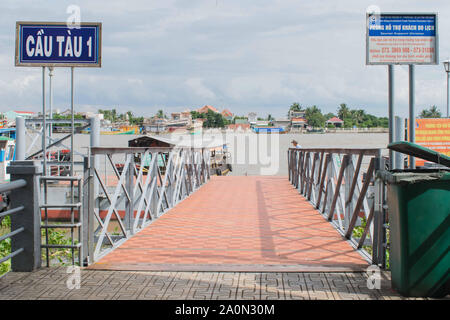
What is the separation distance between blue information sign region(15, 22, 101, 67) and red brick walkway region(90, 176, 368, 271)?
99.6 inches

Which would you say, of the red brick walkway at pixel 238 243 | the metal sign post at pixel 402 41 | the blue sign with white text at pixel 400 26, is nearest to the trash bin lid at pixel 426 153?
the red brick walkway at pixel 238 243

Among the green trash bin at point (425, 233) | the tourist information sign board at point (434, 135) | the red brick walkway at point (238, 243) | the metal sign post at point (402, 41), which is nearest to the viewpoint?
the green trash bin at point (425, 233)

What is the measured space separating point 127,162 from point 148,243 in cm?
109

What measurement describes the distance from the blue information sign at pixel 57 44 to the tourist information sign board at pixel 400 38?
350 cm

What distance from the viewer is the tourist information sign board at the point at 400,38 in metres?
5.73

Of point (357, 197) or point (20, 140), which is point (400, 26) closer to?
point (357, 197)

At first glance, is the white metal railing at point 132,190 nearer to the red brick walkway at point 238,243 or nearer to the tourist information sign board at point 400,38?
the red brick walkway at point 238,243

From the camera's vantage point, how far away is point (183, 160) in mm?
12016

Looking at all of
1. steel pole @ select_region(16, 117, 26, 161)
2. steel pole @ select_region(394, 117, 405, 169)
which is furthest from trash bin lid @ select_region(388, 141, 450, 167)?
steel pole @ select_region(16, 117, 26, 161)

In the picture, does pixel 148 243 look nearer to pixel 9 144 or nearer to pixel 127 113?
pixel 9 144

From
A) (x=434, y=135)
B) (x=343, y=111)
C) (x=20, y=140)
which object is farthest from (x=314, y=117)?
(x=20, y=140)

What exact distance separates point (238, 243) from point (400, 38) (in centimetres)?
317

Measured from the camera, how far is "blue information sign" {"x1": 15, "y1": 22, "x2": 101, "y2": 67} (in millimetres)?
6617
